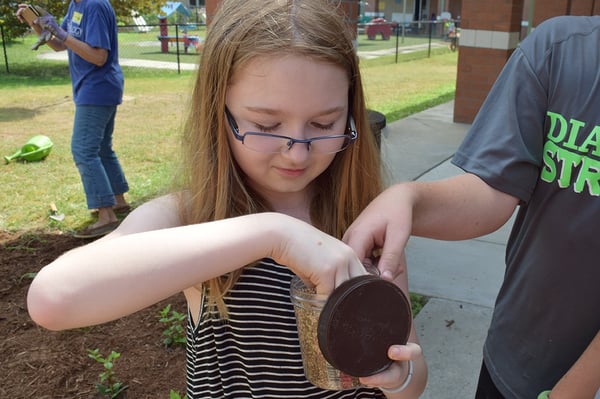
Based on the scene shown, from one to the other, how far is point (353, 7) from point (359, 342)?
4857mm

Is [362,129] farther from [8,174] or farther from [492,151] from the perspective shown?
[8,174]

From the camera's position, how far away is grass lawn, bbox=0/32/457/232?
18.5 feet

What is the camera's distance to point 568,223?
1.37 metres

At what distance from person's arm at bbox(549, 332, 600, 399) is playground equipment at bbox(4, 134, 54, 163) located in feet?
22.7

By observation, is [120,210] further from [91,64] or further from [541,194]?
[541,194]

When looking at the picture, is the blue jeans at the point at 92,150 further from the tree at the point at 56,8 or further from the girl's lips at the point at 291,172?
the tree at the point at 56,8

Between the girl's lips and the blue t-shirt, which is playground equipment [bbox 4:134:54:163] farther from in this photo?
the girl's lips

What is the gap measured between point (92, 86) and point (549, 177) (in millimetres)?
3982

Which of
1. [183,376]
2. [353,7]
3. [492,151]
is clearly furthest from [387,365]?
[353,7]

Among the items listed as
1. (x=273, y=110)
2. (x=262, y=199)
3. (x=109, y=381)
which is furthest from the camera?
(x=109, y=381)

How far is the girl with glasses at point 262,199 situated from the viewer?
3.44 ft

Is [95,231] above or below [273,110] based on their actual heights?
below

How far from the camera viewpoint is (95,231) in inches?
191

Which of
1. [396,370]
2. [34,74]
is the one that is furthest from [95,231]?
[34,74]
